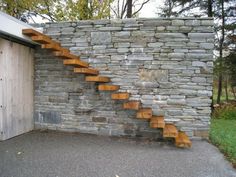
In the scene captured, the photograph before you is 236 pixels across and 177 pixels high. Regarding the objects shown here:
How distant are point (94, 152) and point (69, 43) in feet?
7.20

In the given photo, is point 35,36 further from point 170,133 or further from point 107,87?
point 170,133

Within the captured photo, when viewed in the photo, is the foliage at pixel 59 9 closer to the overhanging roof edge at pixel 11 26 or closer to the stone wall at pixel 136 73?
the stone wall at pixel 136 73

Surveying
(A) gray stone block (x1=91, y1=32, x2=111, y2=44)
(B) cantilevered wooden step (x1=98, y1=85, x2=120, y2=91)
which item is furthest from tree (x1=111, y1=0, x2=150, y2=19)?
(B) cantilevered wooden step (x1=98, y1=85, x2=120, y2=91)

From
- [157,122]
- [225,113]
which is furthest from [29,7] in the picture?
[225,113]

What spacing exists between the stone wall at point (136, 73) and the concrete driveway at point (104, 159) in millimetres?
421

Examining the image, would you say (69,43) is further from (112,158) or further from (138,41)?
(112,158)

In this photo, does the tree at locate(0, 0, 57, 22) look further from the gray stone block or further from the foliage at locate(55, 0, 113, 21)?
the gray stone block

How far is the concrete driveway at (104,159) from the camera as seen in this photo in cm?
233

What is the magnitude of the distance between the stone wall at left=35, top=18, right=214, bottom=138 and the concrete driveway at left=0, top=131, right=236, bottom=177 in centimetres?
42

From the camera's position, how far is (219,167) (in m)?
2.51

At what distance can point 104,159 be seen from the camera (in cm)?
A: 269

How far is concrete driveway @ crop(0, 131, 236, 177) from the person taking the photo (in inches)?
91.6

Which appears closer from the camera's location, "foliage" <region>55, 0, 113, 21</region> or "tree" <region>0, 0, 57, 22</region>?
"foliage" <region>55, 0, 113, 21</region>

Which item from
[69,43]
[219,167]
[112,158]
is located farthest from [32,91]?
[219,167]
